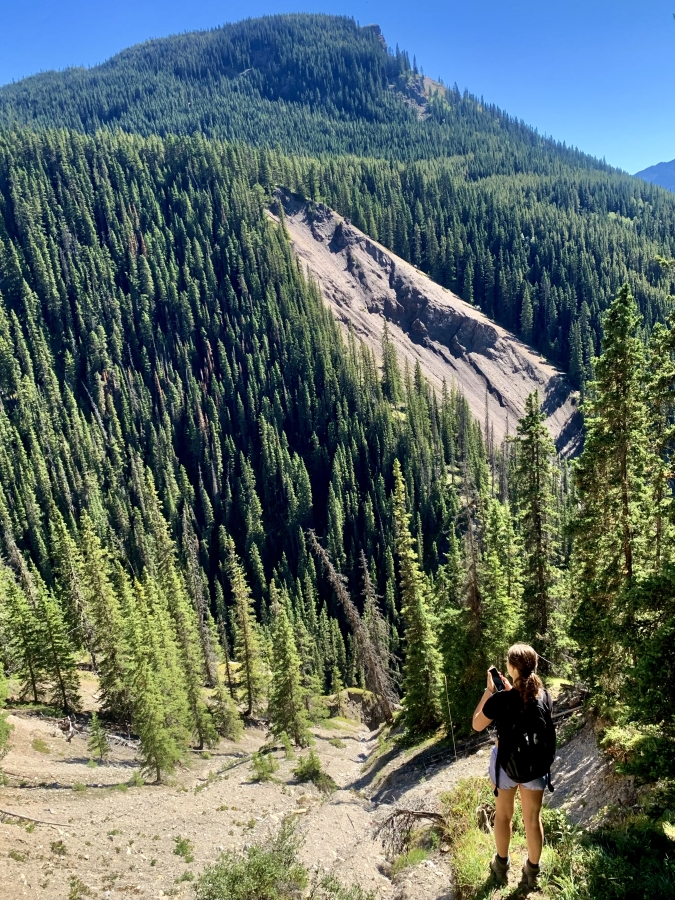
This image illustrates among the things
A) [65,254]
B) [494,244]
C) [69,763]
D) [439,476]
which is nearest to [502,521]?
[69,763]

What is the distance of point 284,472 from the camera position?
120312mm

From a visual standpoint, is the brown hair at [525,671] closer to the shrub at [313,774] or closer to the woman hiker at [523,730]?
the woman hiker at [523,730]

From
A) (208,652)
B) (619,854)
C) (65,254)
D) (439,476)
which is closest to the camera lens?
(619,854)

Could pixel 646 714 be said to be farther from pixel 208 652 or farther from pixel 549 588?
pixel 208 652

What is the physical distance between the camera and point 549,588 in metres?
21.7

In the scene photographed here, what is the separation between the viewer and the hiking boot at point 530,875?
679 cm

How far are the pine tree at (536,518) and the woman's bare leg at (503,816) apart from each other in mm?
15447

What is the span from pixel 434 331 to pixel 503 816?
151892 millimetres

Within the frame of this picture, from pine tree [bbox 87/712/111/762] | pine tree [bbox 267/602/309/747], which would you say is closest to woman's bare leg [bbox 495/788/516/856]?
pine tree [bbox 87/712/111/762]

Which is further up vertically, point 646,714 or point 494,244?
point 494,244

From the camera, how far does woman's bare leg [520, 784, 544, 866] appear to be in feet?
21.2

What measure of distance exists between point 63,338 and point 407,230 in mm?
124761

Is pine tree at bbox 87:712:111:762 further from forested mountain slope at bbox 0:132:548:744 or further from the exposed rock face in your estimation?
the exposed rock face

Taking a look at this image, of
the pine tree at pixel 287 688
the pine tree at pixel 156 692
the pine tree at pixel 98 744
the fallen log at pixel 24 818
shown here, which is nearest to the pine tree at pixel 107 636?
the pine tree at pixel 156 692
